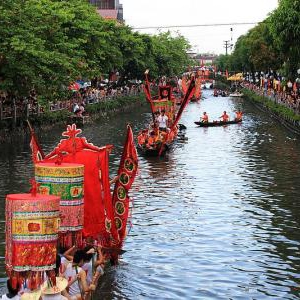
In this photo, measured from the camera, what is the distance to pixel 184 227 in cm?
1848

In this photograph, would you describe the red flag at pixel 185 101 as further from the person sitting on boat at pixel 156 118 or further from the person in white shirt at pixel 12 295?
the person in white shirt at pixel 12 295

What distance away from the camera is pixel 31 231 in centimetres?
1009

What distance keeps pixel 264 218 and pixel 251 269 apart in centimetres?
449

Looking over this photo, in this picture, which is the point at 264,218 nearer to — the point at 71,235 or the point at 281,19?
the point at 71,235

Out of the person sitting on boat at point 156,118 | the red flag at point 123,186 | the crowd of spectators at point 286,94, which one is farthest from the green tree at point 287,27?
the red flag at point 123,186

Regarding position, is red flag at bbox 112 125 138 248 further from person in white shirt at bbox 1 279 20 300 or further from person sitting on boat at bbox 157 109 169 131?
person sitting on boat at bbox 157 109 169 131

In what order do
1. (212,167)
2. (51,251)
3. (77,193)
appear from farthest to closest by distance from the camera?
(212,167), (77,193), (51,251)

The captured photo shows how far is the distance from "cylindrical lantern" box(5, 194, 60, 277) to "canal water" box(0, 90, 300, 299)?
12.1 ft

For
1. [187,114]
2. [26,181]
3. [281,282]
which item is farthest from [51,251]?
[187,114]

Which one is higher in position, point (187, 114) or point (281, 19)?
point (281, 19)

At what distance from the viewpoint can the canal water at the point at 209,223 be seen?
14086 millimetres

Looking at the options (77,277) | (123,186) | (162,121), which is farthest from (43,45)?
(77,277)

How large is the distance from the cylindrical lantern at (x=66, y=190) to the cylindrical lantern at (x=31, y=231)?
2.09m

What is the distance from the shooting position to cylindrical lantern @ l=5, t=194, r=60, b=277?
10031mm
